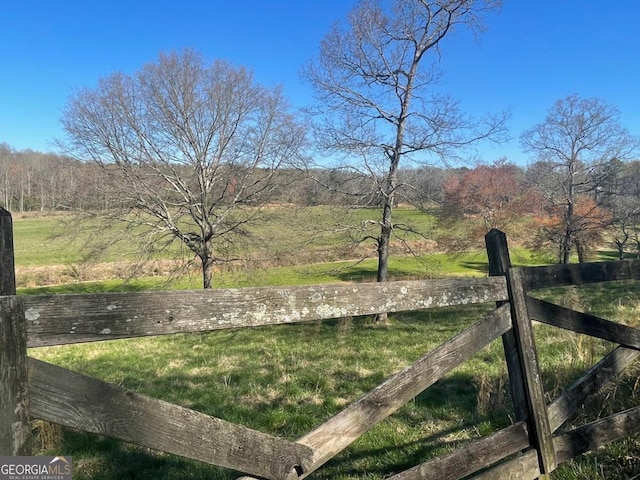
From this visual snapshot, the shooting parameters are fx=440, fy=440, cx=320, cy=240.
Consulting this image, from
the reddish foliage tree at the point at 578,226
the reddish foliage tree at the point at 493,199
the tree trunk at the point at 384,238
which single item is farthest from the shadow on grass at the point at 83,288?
the reddish foliage tree at the point at 578,226

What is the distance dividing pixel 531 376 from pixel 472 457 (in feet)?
2.22

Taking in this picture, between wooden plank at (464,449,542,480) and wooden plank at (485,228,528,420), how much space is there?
0.25 metres

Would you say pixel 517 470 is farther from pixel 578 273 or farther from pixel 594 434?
pixel 578 273

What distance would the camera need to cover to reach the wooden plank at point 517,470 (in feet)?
8.75

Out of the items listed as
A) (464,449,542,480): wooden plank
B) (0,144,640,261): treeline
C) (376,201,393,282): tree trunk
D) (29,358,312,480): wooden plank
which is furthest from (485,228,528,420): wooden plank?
(376,201,393,282): tree trunk

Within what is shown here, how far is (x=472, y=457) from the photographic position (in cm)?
269

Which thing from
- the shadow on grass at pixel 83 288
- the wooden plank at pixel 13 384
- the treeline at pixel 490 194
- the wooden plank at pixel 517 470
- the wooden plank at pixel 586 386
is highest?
the treeline at pixel 490 194

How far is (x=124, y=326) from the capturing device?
1.81 m

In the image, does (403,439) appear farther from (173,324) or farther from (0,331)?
(0,331)

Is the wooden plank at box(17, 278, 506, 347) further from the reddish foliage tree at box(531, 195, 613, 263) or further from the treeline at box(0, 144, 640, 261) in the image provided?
the reddish foliage tree at box(531, 195, 613, 263)

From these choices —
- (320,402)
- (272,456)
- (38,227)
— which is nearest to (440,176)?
(320,402)

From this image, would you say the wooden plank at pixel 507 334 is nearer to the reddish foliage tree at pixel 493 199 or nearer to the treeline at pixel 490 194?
the treeline at pixel 490 194

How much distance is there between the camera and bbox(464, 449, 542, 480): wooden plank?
2668 mm

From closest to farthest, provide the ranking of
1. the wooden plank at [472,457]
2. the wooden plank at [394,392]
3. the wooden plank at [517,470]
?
the wooden plank at [394,392] → the wooden plank at [472,457] → the wooden plank at [517,470]
